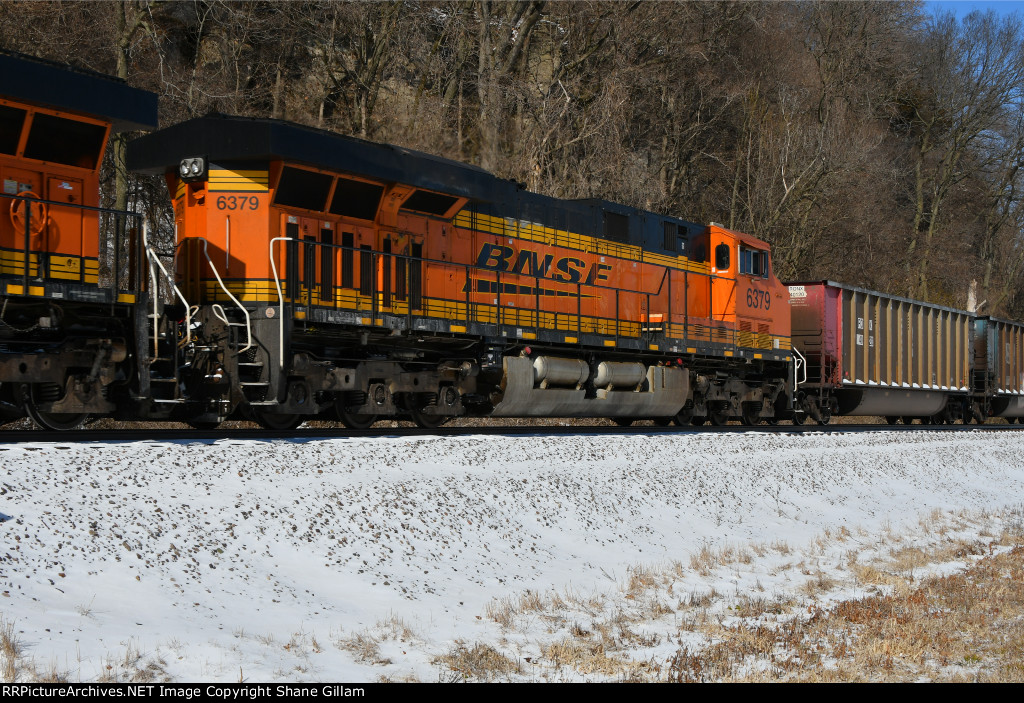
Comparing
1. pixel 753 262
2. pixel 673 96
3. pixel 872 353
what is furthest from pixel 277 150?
pixel 673 96

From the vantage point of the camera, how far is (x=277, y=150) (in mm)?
11562

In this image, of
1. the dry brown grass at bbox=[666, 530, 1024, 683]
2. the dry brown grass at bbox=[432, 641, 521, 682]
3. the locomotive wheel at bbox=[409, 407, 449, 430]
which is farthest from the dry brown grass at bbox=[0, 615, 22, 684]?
the locomotive wheel at bbox=[409, 407, 449, 430]

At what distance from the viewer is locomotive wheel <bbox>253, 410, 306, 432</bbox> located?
12289mm

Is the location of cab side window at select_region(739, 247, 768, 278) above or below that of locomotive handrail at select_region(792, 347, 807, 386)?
above

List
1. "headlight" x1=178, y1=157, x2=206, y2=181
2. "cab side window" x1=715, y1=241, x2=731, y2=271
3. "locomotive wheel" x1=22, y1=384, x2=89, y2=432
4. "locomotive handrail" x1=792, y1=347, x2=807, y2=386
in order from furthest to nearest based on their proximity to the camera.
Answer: "locomotive handrail" x1=792, y1=347, x2=807, y2=386 < "cab side window" x1=715, y1=241, x2=731, y2=271 < "headlight" x1=178, y1=157, x2=206, y2=181 < "locomotive wheel" x1=22, y1=384, x2=89, y2=432

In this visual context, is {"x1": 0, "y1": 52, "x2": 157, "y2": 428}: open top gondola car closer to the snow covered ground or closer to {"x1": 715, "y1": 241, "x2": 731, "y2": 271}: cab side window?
the snow covered ground

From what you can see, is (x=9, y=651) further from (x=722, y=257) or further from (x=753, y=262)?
(x=753, y=262)

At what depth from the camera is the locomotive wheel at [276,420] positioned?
484 inches

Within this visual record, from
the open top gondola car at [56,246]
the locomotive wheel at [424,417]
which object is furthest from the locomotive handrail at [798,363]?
the open top gondola car at [56,246]

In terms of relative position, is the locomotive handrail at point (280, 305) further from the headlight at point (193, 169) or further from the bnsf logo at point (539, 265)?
the bnsf logo at point (539, 265)

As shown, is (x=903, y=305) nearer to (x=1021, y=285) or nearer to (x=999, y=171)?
(x=999, y=171)

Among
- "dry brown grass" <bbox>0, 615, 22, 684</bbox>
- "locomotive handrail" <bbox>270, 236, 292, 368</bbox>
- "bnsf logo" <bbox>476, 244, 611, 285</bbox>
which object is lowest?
"dry brown grass" <bbox>0, 615, 22, 684</bbox>

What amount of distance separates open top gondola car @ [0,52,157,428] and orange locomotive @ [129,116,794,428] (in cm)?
74

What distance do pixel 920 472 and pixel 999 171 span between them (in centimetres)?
3942
